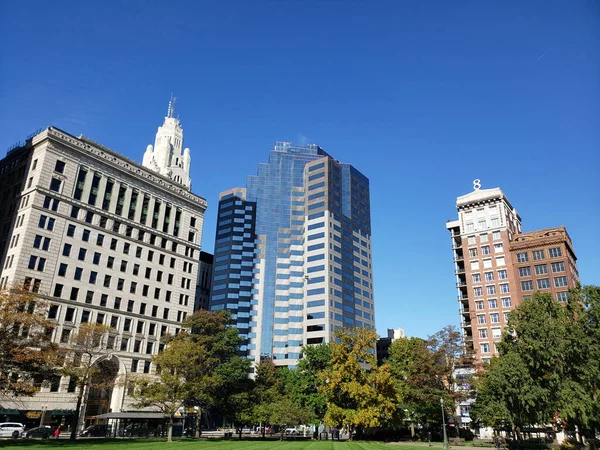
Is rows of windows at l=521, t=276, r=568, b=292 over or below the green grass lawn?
over

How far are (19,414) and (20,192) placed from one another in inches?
1303

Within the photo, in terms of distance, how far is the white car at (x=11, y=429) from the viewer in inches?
2089

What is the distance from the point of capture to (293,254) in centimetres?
14850

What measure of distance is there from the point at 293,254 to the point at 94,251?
269 feet

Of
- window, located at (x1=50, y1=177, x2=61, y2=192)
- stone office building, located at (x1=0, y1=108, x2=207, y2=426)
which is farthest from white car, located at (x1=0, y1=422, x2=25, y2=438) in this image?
window, located at (x1=50, y1=177, x2=61, y2=192)

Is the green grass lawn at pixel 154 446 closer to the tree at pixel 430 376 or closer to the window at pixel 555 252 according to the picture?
the tree at pixel 430 376

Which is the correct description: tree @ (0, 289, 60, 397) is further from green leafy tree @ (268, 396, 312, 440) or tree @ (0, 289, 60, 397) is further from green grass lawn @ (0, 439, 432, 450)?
green leafy tree @ (268, 396, 312, 440)

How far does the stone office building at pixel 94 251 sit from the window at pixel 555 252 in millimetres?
78254

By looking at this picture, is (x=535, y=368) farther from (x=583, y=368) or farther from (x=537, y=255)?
(x=537, y=255)

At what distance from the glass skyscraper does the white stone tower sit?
95.5ft

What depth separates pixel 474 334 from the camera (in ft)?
331

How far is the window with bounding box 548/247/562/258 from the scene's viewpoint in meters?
98.1

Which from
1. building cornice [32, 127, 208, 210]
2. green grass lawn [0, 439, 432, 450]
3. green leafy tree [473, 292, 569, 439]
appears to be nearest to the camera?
green grass lawn [0, 439, 432, 450]

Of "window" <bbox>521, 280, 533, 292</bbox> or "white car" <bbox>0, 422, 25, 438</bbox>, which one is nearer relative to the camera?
"white car" <bbox>0, 422, 25, 438</bbox>
